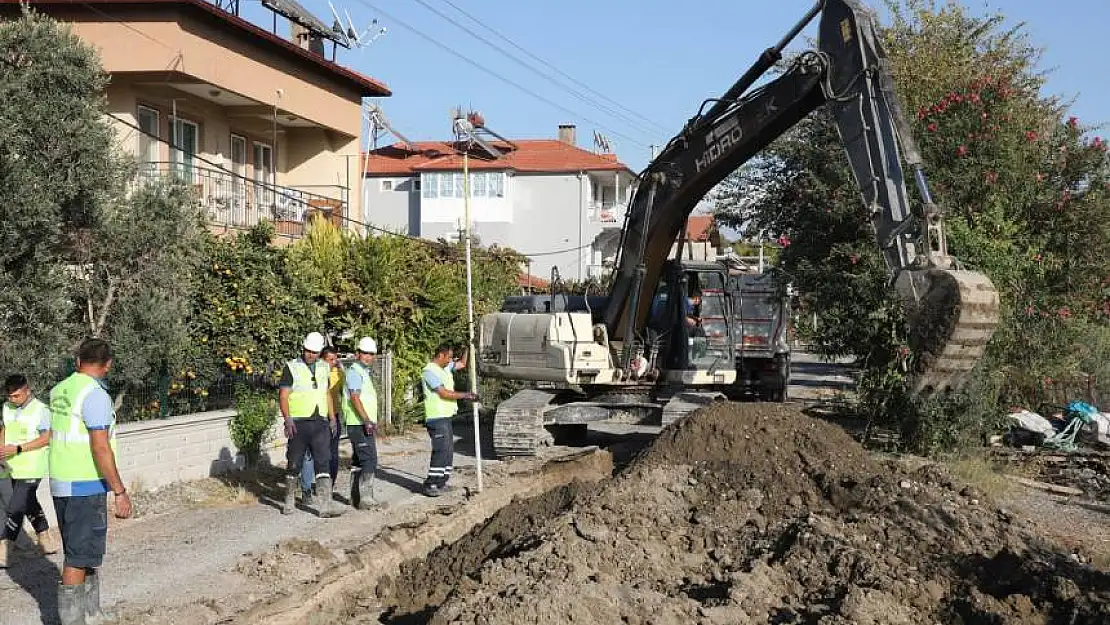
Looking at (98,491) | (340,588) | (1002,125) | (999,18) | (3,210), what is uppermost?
→ (999,18)

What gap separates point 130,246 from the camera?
11.9 meters

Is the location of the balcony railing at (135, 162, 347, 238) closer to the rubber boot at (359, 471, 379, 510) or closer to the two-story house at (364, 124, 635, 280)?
the rubber boot at (359, 471, 379, 510)

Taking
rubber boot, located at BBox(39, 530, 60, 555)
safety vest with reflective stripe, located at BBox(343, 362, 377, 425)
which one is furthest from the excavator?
rubber boot, located at BBox(39, 530, 60, 555)

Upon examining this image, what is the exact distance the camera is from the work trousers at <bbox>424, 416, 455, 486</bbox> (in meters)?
12.3

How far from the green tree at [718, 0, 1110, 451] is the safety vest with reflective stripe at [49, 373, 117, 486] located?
1088 centimetres

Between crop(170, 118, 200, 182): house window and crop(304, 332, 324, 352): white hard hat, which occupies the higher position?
crop(170, 118, 200, 182): house window

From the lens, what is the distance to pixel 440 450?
12.3 meters

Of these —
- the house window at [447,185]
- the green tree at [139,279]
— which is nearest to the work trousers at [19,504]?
the green tree at [139,279]

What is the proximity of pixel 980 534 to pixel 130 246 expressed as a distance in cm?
898

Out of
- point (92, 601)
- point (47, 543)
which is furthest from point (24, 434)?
Answer: point (92, 601)

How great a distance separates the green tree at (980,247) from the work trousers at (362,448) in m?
7.40

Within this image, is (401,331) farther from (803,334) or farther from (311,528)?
(311,528)

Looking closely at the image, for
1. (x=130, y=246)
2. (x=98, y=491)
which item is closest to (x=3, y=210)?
(x=130, y=246)

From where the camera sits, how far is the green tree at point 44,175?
10133 mm
